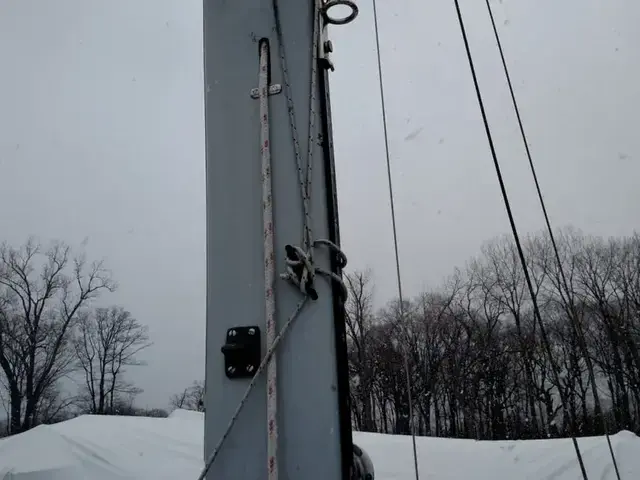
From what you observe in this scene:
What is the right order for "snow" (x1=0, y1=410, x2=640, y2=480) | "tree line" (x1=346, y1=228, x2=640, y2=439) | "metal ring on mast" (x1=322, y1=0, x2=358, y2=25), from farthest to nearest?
"tree line" (x1=346, y1=228, x2=640, y2=439), "snow" (x1=0, y1=410, x2=640, y2=480), "metal ring on mast" (x1=322, y1=0, x2=358, y2=25)

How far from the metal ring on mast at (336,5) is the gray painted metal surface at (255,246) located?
0.14 feet

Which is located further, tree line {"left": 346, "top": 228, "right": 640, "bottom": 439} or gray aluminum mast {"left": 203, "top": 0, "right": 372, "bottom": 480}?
tree line {"left": 346, "top": 228, "right": 640, "bottom": 439}

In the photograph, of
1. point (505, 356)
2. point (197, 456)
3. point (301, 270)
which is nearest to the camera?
point (301, 270)

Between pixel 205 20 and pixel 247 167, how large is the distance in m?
0.42

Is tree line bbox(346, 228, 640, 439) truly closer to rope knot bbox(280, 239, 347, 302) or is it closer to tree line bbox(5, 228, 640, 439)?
tree line bbox(5, 228, 640, 439)

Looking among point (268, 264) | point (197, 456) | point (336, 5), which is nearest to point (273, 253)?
point (268, 264)

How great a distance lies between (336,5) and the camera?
1.09m

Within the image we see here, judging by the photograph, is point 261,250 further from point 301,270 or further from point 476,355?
point 476,355

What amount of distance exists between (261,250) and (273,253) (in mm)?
35

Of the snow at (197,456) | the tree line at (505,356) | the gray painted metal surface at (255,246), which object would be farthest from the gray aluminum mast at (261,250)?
the tree line at (505,356)

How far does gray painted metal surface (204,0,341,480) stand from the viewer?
2.75 ft

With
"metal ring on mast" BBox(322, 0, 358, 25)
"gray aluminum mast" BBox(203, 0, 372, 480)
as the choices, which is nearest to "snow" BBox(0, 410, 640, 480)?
"gray aluminum mast" BBox(203, 0, 372, 480)

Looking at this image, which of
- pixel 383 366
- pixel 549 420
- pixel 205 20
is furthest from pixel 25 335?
pixel 205 20

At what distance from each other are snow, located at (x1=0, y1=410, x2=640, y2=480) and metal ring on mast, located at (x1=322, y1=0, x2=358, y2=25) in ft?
16.2
